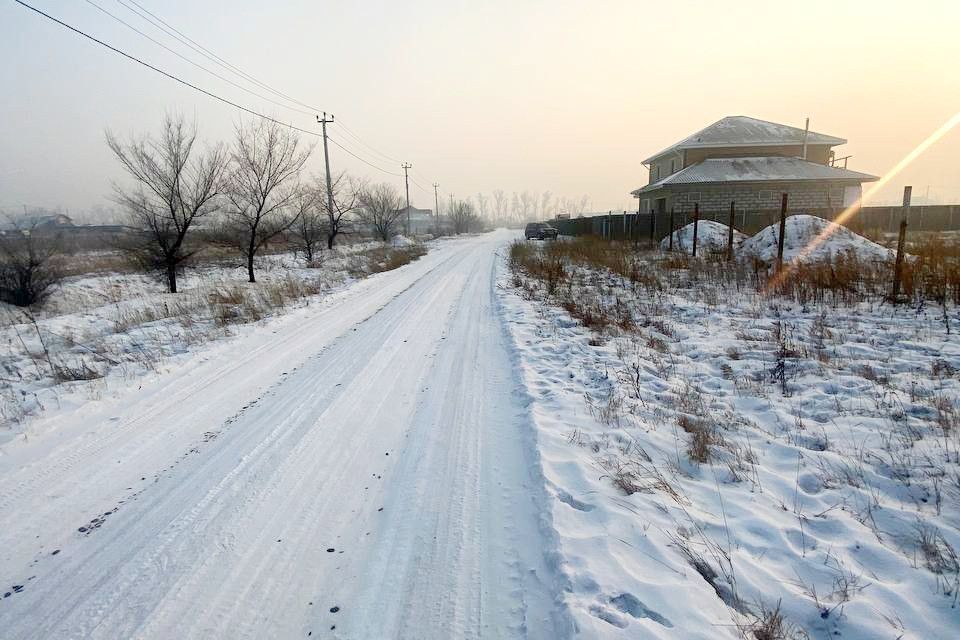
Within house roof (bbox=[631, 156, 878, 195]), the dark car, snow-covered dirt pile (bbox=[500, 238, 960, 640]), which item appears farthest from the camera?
the dark car

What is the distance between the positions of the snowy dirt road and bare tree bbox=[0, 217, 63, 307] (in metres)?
14.9

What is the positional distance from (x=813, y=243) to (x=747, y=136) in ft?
77.5

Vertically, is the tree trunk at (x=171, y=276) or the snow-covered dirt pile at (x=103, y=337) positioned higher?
the tree trunk at (x=171, y=276)

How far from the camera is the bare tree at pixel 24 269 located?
14.9m

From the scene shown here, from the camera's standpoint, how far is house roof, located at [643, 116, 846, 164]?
3228cm

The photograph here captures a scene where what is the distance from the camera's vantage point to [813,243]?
14.1m

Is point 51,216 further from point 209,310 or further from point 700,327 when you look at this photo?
point 700,327

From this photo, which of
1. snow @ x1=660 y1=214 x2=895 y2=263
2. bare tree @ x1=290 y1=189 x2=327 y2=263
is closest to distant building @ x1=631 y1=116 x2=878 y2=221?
snow @ x1=660 y1=214 x2=895 y2=263

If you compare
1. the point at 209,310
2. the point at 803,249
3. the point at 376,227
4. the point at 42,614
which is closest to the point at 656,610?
the point at 42,614

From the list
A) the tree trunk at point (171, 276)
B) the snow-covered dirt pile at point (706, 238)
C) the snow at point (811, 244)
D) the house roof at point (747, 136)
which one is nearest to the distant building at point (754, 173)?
the house roof at point (747, 136)

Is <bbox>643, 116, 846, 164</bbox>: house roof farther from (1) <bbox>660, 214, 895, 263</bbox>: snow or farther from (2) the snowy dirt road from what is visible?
(2) the snowy dirt road

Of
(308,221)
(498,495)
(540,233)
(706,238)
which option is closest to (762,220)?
(706,238)

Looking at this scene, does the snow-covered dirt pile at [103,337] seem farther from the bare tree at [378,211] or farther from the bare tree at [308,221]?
the bare tree at [378,211]

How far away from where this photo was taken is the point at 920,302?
7.85m
